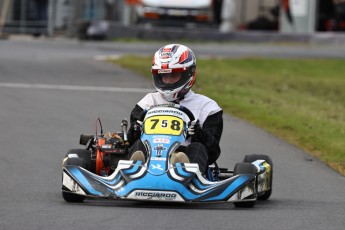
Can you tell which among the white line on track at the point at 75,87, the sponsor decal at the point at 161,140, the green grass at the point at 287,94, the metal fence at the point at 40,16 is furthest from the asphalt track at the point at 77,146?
the metal fence at the point at 40,16

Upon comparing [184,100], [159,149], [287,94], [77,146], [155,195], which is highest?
[184,100]

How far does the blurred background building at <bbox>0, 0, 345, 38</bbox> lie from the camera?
3481 cm

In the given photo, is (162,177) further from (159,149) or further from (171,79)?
(171,79)

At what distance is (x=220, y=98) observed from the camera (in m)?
18.7

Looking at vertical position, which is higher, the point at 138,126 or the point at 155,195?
the point at 138,126

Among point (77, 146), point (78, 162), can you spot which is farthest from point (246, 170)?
point (77, 146)

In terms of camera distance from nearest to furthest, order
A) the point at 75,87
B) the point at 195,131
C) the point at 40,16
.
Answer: the point at 195,131, the point at 75,87, the point at 40,16

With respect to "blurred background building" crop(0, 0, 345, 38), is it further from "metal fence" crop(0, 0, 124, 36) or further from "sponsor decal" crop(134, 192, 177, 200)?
"sponsor decal" crop(134, 192, 177, 200)

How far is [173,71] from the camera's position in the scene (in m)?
9.84

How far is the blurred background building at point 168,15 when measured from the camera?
114ft

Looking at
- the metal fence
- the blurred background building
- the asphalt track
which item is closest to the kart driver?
the asphalt track

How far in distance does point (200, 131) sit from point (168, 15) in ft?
88.7

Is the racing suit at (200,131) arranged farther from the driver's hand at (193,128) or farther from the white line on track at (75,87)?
the white line on track at (75,87)

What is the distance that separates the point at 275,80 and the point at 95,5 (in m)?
15.7
